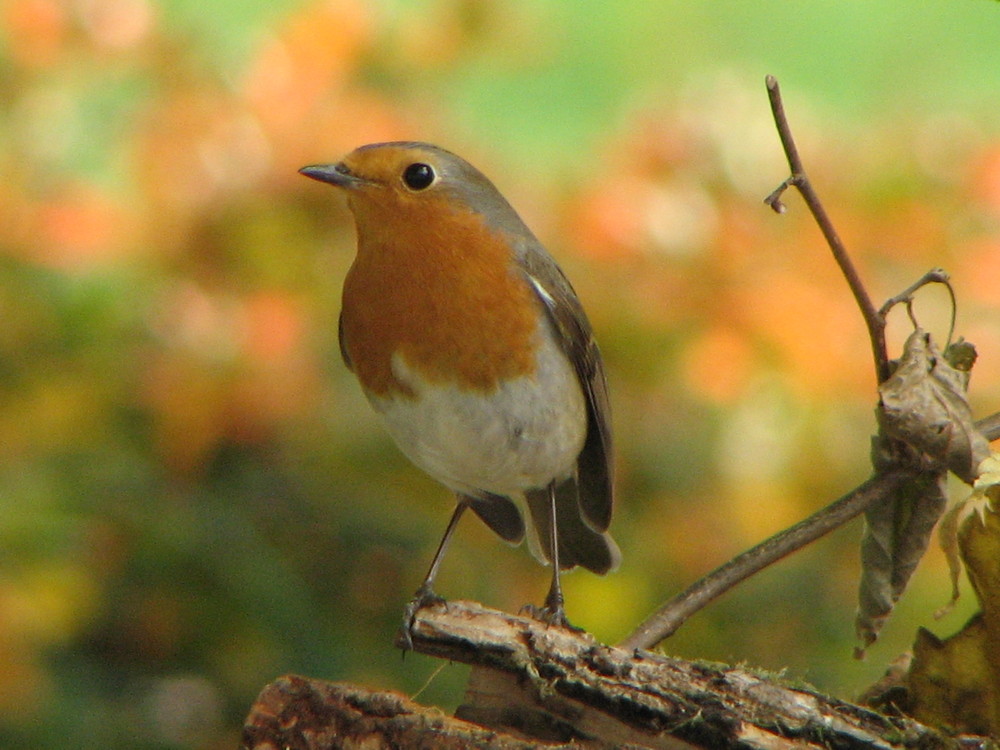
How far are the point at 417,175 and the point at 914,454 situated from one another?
132 centimetres

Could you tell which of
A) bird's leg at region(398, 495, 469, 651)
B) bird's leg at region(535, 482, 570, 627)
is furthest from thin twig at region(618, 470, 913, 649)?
bird's leg at region(535, 482, 570, 627)

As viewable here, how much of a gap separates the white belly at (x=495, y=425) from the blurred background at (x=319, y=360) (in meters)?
1.02

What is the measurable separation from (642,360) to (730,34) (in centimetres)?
338

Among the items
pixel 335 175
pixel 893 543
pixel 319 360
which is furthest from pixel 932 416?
pixel 319 360

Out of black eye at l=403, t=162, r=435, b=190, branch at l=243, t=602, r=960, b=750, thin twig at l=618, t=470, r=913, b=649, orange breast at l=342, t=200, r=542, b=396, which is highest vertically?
black eye at l=403, t=162, r=435, b=190

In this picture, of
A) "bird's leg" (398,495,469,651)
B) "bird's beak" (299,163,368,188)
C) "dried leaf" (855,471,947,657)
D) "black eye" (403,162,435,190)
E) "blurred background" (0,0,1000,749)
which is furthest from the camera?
"blurred background" (0,0,1000,749)

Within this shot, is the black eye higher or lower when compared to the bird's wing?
higher

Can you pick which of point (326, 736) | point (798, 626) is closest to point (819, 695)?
point (326, 736)

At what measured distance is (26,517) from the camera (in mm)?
3738

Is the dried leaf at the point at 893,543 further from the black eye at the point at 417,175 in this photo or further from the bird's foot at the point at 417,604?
the black eye at the point at 417,175

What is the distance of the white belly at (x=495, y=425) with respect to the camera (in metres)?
2.84

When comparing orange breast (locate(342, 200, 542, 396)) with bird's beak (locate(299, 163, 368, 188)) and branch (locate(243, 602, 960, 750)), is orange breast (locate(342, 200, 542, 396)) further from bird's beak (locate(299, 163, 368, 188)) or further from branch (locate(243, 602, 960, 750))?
branch (locate(243, 602, 960, 750))

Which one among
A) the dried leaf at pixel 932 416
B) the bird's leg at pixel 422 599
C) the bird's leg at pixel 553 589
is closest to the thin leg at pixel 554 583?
the bird's leg at pixel 553 589

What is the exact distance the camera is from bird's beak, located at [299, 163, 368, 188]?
2793 millimetres
